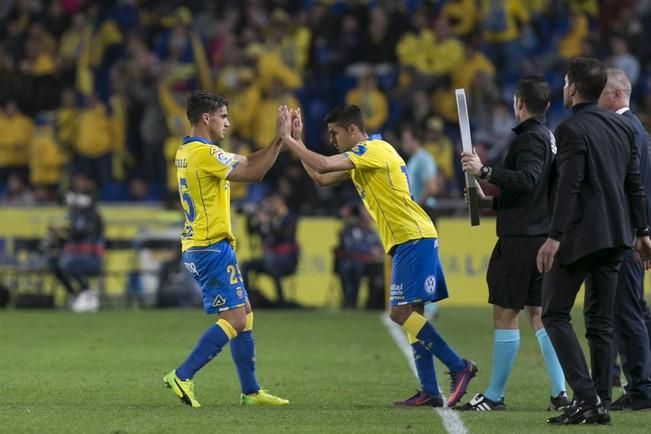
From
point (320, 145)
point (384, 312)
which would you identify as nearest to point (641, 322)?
point (384, 312)

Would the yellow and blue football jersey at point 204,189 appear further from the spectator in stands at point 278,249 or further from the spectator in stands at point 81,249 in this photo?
the spectator in stands at point 81,249

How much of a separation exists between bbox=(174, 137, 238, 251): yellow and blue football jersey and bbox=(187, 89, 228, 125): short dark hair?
0.18 metres

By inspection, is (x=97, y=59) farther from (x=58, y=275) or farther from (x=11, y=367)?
(x=11, y=367)

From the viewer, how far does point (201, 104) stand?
378 inches

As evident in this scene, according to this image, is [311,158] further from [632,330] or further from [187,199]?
[632,330]

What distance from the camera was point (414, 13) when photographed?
2559 centimetres

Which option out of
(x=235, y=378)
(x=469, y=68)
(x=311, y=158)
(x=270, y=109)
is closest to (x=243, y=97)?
(x=270, y=109)

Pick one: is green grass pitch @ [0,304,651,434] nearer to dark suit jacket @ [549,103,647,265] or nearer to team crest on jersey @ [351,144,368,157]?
dark suit jacket @ [549,103,647,265]

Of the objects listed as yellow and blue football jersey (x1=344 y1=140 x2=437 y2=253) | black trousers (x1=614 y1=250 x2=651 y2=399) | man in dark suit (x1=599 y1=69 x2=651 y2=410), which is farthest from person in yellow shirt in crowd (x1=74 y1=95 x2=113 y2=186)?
black trousers (x1=614 y1=250 x2=651 y2=399)

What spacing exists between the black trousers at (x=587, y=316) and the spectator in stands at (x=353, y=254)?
11846 millimetres

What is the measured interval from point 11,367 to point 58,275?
29.5 feet

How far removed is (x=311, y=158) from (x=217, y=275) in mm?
1075

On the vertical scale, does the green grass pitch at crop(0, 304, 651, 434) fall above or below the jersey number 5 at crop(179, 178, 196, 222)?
below

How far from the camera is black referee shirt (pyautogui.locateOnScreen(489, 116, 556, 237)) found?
900 cm
